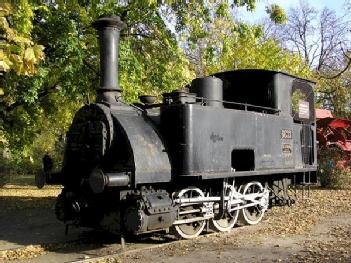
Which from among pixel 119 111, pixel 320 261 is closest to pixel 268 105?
pixel 119 111

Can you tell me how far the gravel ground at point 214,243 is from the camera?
7.22 meters

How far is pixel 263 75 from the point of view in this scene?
1072 cm

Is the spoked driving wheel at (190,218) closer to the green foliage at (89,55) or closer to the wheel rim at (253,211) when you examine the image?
the wheel rim at (253,211)

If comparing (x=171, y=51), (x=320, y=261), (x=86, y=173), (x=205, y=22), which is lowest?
(x=320, y=261)

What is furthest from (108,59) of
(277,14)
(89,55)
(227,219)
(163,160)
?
(277,14)

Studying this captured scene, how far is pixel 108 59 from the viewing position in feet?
27.6

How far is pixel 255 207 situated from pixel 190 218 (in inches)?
85.9

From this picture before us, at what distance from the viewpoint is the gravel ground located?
7219 mm

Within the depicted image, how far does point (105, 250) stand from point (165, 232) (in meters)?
1.57

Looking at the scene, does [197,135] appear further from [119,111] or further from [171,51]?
[171,51]

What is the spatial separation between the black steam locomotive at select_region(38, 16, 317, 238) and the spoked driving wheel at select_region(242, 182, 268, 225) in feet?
0.07

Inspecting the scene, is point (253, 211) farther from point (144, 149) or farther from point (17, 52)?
point (17, 52)

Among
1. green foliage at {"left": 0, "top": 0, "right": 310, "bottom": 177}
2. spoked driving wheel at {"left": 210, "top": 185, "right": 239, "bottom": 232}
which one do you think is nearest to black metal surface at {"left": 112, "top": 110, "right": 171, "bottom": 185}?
spoked driving wheel at {"left": 210, "top": 185, "right": 239, "bottom": 232}

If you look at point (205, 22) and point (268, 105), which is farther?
point (205, 22)
